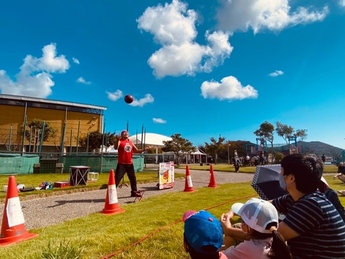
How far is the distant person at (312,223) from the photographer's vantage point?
187 cm

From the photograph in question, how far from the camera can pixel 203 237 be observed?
1598mm

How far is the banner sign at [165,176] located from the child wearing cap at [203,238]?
7.97 metres

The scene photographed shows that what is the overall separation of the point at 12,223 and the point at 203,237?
355 centimetres

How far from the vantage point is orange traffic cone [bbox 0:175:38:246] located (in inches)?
150

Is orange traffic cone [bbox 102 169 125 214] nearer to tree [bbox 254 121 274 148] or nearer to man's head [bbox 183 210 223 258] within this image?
man's head [bbox 183 210 223 258]

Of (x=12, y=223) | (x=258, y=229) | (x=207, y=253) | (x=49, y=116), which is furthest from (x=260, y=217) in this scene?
(x=49, y=116)

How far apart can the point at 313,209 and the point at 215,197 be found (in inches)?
212

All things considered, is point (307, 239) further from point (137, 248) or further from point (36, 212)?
point (36, 212)

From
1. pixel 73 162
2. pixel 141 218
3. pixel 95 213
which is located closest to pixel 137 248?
pixel 141 218

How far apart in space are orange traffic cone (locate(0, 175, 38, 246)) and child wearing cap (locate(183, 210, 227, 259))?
3343 millimetres

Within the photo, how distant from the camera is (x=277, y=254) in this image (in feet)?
5.40

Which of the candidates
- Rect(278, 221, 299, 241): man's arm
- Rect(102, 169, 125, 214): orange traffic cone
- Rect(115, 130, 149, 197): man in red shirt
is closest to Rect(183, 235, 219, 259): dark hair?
Rect(278, 221, 299, 241): man's arm

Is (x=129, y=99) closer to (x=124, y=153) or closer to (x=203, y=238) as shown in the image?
(x=124, y=153)

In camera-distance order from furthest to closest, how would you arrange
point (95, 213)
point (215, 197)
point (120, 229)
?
point (215, 197) < point (95, 213) < point (120, 229)
